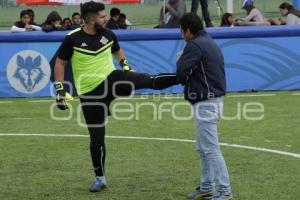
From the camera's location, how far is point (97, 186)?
28.1ft

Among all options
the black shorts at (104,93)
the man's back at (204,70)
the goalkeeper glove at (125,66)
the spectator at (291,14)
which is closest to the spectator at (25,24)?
the spectator at (291,14)

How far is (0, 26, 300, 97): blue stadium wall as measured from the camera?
16.1 metres

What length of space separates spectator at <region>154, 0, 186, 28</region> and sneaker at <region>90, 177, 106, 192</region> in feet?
32.2

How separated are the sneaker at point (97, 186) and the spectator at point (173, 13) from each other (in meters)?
9.81

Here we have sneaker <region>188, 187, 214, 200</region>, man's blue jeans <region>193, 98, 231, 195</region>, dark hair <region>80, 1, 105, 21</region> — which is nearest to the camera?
man's blue jeans <region>193, 98, 231, 195</region>

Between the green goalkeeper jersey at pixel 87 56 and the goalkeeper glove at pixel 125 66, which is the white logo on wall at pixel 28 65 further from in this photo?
the green goalkeeper jersey at pixel 87 56

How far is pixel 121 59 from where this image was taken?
29.6 ft

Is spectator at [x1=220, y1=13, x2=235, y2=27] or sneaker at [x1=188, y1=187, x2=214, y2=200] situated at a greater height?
spectator at [x1=220, y1=13, x2=235, y2=27]

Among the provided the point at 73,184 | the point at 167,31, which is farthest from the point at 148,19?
the point at 73,184

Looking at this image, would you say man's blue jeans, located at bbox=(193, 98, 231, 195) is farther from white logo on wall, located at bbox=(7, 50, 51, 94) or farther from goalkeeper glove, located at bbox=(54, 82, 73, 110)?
white logo on wall, located at bbox=(7, 50, 51, 94)

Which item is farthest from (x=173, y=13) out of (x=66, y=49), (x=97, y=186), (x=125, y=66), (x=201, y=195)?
(x=201, y=195)

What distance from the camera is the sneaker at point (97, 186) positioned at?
8.52 meters

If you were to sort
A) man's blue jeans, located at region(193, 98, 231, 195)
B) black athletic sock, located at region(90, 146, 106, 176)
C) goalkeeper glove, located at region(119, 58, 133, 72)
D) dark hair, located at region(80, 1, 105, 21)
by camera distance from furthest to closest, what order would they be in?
1. goalkeeper glove, located at region(119, 58, 133, 72)
2. black athletic sock, located at region(90, 146, 106, 176)
3. dark hair, located at region(80, 1, 105, 21)
4. man's blue jeans, located at region(193, 98, 231, 195)

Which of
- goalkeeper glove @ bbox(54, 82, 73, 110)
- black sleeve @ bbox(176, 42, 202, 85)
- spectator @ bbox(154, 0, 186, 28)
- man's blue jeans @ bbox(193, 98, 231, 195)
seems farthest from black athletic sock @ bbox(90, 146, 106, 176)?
spectator @ bbox(154, 0, 186, 28)
